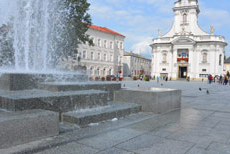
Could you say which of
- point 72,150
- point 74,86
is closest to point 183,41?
point 74,86

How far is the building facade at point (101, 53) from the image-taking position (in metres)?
53.3

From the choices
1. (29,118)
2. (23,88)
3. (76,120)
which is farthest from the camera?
(23,88)

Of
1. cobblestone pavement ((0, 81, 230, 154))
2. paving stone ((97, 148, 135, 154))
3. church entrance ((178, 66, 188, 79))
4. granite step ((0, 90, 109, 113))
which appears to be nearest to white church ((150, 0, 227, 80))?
church entrance ((178, 66, 188, 79))

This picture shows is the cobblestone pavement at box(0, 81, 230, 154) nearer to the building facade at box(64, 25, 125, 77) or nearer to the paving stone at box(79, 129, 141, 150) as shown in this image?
the paving stone at box(79, 129, 141, 150)

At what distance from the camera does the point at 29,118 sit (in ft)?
11.1

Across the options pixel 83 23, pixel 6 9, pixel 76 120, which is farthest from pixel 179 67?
pixel 76 120

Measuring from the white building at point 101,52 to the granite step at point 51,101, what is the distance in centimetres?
4480

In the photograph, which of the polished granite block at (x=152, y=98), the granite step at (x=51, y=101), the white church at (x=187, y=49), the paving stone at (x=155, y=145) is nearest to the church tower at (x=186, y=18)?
the white church at (x=187, y=49)

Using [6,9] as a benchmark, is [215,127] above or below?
below

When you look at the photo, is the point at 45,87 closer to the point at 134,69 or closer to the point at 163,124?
the point at 163,124

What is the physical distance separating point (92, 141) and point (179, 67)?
56.1m

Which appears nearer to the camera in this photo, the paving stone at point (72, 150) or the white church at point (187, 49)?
the paving stone at point (72, 150)

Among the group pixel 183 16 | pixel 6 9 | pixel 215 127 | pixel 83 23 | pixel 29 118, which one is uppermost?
pixel 183 16

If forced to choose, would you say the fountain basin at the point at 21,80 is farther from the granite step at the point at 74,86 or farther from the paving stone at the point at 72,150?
the paving stone at the point at 72,150
